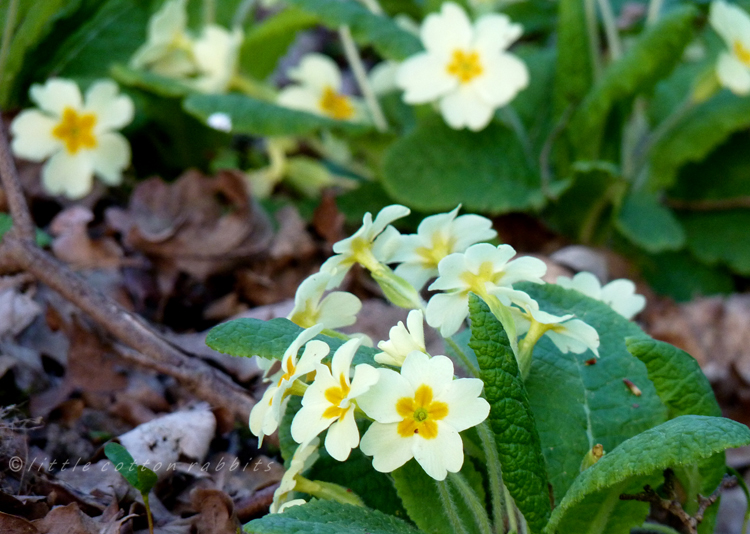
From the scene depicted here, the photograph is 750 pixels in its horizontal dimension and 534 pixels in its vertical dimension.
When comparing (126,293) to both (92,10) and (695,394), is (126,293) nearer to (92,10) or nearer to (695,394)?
(92,10)

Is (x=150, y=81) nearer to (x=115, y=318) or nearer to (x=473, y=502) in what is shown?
(x=115, y=318)

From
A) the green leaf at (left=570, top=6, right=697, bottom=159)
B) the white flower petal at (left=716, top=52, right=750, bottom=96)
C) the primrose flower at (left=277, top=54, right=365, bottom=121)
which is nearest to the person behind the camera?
the green leaf at (left=570, top=6, right=697, bottom=159)

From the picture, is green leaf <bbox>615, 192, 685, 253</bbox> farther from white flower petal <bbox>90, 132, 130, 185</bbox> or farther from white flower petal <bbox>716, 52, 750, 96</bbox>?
white flower petal <bbox>90, 132, 130, 185</bbox>

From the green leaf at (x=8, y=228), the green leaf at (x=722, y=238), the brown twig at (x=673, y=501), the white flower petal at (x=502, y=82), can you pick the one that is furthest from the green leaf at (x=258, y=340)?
the green leaf at (x=722, y=238)

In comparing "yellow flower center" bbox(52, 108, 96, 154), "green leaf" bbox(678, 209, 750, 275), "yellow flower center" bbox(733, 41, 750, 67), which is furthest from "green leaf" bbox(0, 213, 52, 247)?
"green leaf" bbox(678, 209, 750, 275)

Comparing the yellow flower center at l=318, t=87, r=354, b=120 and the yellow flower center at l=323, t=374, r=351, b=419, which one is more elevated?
the yellow flower center at l=323, t=374, r=351, b=419
